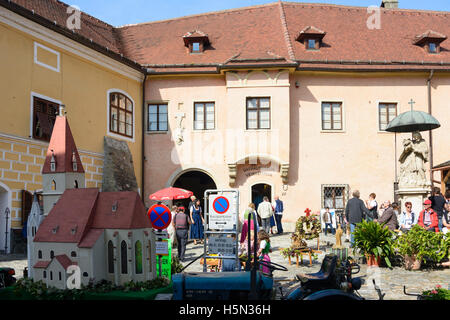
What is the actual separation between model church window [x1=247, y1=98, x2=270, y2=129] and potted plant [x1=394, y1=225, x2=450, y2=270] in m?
11.1

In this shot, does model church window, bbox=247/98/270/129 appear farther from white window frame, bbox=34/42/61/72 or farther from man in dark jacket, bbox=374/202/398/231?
man in dark jacket, bbox=374/202/398/231

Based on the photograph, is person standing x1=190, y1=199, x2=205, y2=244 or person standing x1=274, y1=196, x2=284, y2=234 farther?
person standing x1=274, y1=196, x2=284, y2=234

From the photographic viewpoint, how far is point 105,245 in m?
6.68

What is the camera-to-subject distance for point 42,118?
15.3 meters

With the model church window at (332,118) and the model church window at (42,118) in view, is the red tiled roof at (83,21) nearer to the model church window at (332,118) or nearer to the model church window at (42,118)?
the model church window at (42,118)

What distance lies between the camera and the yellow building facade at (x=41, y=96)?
14.0m

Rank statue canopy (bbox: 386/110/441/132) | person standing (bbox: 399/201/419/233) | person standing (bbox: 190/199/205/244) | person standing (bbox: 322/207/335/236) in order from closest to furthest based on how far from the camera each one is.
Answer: person standing (bbox: 399/201/419/233), statue canopy (bbox: 386/110/441/132), person standing (bbox: 190/199/205/244), person standing (bbox: 322/207/335/236)

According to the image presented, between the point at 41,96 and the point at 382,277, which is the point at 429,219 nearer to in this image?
the point at 382,277

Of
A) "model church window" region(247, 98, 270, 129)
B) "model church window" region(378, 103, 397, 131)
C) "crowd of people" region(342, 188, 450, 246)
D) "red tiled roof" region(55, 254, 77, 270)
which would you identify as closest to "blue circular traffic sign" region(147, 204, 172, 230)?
"red tiled roof" region(55, 254, 77, 270)

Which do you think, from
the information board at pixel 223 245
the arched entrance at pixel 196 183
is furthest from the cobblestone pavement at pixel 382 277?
the arched entrance at pixel 196 183

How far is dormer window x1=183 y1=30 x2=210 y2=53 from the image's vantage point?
22.0m

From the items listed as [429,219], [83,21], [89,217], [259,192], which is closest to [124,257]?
[89,217]

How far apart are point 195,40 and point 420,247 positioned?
15.4m
